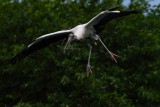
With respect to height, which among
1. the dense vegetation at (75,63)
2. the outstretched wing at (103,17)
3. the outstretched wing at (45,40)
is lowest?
the dense vegetation at (75,63)

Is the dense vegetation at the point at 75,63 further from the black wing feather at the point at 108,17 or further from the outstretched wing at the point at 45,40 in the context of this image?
the black wing feather at the point at 108,17

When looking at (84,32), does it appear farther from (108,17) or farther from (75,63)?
(75,63)

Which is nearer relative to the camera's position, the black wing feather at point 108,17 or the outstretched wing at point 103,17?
the outstretched wing at point 103,17

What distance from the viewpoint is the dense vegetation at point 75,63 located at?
19.2 meters

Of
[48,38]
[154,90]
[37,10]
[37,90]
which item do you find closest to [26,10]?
[37,10]

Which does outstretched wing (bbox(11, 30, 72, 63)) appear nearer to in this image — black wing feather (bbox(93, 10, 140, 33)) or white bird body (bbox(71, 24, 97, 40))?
white bird body (bbox(71, 24, 97, 40))

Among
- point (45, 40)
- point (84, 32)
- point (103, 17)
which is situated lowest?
point (45, 40)

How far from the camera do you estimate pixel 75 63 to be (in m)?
19.4

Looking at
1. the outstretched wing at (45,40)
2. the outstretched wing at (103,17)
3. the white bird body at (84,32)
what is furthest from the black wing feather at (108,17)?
the outstretched wing at (45,40)

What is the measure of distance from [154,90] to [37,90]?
3.28 metres

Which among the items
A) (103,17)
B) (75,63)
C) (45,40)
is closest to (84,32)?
(103,17)

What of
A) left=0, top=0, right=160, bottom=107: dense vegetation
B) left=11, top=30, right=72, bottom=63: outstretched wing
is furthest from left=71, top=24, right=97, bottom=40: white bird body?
left=0, top=0, right=160, bottom=107: dense vegetation

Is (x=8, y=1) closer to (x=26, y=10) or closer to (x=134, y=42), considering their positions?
(x=26, y=10)

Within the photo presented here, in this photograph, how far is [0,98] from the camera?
2064cm
